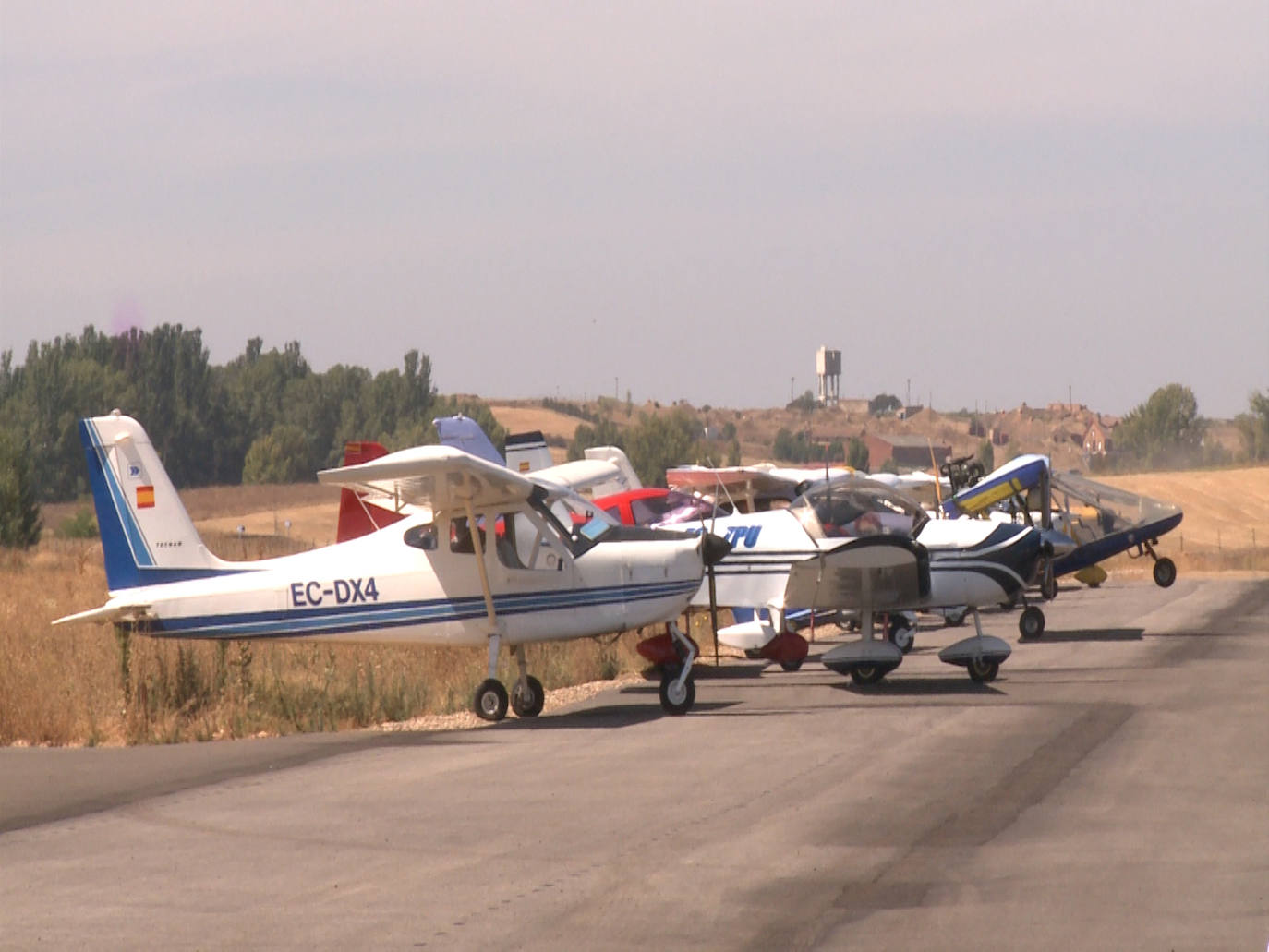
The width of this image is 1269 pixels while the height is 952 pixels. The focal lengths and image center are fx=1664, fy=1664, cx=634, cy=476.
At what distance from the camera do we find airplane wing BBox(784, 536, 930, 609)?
17125 millimetres

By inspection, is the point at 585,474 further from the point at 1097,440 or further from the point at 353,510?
the point at 1097,440

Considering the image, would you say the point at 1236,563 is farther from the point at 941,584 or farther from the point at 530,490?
the point at 530,490

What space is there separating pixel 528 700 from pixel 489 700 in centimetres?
43

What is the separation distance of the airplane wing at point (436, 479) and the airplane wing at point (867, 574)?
12.5 feet

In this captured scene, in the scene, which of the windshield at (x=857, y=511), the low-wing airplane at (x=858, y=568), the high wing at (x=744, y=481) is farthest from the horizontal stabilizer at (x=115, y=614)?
the high wing at (x=744, y=481)

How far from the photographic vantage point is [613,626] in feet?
50.1

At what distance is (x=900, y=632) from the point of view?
2061 centimetres

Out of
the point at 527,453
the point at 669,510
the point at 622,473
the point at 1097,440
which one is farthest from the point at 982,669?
the point at 1097,440

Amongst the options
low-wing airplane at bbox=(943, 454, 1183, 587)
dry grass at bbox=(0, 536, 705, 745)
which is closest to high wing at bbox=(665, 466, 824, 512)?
low-wing airplane at bbox=(943, 454, 1183, 587)

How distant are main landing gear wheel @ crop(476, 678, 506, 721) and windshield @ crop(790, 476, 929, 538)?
193 inches

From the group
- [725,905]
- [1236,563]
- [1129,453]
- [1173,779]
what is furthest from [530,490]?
[1129,453]

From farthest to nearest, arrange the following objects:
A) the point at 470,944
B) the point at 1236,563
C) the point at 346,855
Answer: the point at 1236,563 → the point at 346,855 → the point at 470,944

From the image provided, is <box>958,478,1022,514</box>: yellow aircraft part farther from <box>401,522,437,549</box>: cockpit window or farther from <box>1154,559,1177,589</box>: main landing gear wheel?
<box>401,522,437,549</box>: cockpit window

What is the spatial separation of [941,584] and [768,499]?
15.2 meters
